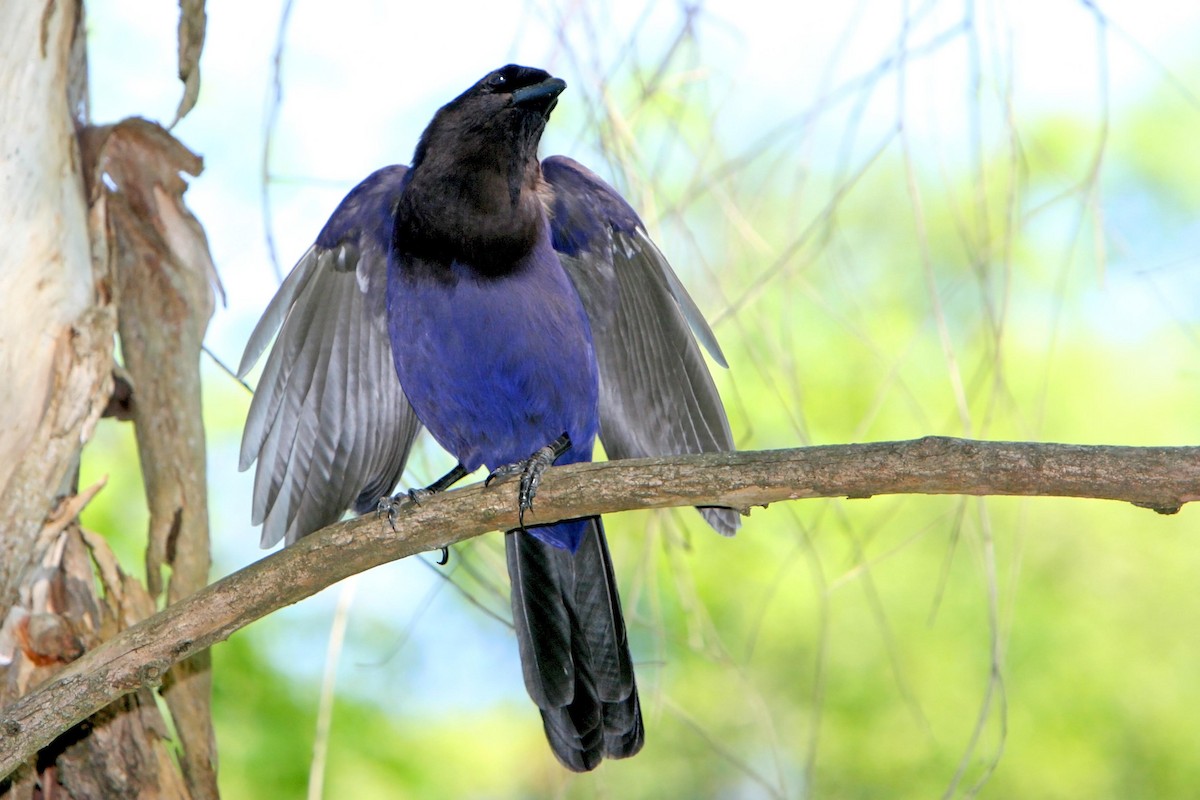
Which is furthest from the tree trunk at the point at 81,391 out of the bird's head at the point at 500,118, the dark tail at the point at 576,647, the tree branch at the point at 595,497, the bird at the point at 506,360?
the dark tail at the point at 576,647

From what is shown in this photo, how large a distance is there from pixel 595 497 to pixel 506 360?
4.10ft

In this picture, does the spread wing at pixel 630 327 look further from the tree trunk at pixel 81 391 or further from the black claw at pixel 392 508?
the tree trunk at pixel 81 391

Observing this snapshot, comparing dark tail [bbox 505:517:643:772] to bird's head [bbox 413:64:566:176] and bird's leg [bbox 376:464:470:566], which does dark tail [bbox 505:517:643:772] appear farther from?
bird's head [bbox 413:64:566:176]

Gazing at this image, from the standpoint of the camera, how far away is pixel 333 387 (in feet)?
13.7

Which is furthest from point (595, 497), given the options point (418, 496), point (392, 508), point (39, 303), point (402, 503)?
point (39, 303)

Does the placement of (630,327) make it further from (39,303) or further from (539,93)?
(39,303)

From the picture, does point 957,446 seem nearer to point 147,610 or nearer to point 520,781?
point 147,610

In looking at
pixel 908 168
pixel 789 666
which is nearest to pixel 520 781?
pixel 789 666

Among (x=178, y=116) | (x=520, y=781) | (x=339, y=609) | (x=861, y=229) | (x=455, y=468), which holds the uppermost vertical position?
(x=861, y=229)

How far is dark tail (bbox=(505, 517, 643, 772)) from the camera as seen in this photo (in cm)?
370

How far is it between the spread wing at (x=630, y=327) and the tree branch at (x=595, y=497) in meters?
1.27

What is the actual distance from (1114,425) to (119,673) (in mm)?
4853

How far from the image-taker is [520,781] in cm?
605

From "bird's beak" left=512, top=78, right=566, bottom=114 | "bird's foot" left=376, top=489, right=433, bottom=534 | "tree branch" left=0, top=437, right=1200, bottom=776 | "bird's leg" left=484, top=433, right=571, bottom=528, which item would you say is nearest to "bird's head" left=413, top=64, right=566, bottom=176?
"bird's beak" left=512, top=78, right=566, bottom=114
